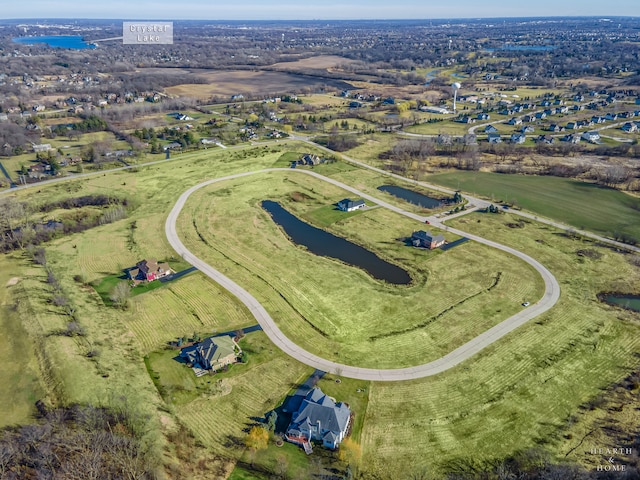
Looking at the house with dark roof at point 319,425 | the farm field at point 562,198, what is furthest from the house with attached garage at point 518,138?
the house with dark roof at point 319,425

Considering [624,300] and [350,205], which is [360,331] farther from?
[624,300]

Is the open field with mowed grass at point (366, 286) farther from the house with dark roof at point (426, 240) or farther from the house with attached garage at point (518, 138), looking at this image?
the house with attached garage at point (518, 138)

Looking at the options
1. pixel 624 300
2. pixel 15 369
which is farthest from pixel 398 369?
pixel 15 369

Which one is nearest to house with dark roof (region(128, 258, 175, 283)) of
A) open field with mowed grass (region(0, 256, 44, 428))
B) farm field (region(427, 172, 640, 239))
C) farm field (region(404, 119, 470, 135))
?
open field with mowed grass (region(0, 256, 44, 428))

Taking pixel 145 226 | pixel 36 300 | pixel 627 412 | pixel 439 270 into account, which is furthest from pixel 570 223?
pixel 36 300

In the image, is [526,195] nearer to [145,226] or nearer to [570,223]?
[570,223]

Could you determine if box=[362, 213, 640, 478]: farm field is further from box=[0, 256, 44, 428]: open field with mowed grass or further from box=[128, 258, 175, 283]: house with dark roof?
box=[128, 258, 175, 283]: house with dark roof
